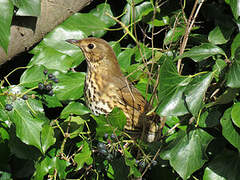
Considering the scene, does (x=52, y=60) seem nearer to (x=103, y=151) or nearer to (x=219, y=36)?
(x=103, y=151)

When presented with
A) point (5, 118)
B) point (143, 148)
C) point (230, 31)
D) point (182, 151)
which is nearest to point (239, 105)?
point (182, 151)

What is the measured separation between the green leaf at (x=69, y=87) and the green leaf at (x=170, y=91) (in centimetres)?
70

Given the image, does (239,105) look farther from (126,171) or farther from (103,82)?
(103,82)

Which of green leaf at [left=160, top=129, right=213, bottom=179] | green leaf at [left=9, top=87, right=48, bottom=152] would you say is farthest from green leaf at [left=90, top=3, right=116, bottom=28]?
green leaf at [left=160, top=129, right=213, bottom=179]

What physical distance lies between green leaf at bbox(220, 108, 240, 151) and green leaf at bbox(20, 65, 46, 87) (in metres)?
1.04

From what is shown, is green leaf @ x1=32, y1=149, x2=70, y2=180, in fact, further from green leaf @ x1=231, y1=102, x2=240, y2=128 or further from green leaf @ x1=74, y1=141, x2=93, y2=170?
green leaf @ x1=231, y1=102, x2=240, y2=128

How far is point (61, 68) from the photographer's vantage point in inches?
98.3

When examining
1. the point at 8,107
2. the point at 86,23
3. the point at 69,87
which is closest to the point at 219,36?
the point at 86,23

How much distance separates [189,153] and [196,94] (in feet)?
1.06

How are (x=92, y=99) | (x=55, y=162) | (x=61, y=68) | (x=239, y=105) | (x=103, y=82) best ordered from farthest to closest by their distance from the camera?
(x=103, y=82) → (x=92, y=99) → (x=61, y=68) → (x=55, y=162) → (x=239, y=105)

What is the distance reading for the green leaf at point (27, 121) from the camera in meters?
2.16

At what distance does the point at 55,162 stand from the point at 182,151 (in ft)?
2.48

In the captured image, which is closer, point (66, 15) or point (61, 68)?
point (61, 68)

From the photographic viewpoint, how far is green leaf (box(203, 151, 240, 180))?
2113 millimetres
